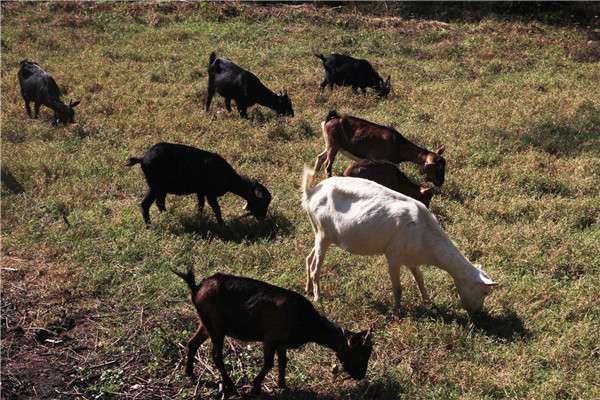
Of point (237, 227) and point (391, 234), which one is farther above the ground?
point (391, 234)

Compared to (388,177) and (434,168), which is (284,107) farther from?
(388,177)

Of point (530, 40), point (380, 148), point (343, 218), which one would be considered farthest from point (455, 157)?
point (530, 40)

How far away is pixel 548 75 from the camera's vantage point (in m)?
15.8

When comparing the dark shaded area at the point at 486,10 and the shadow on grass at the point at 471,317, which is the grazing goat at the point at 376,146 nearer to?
the shadow on grass at the point at 471,317

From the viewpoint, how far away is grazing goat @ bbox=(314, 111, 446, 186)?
368 inches

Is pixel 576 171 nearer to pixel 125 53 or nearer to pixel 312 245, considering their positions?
pixel 312 245

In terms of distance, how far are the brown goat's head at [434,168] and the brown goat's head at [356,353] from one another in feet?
16.0

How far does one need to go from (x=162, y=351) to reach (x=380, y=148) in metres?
5.29

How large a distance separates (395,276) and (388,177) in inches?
89.3

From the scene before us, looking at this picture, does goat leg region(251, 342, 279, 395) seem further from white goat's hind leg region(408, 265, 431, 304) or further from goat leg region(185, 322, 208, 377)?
white goat's hind leg region(408, 265, 431, 304)

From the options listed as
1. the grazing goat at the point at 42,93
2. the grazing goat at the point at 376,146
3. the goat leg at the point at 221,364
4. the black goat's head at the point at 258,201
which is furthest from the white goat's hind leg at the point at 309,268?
the grazing goat at the point at 42,93

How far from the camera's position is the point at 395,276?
632 centimetres

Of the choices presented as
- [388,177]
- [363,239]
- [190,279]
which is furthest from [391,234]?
[190,279]

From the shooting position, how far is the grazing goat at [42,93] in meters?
12.0
